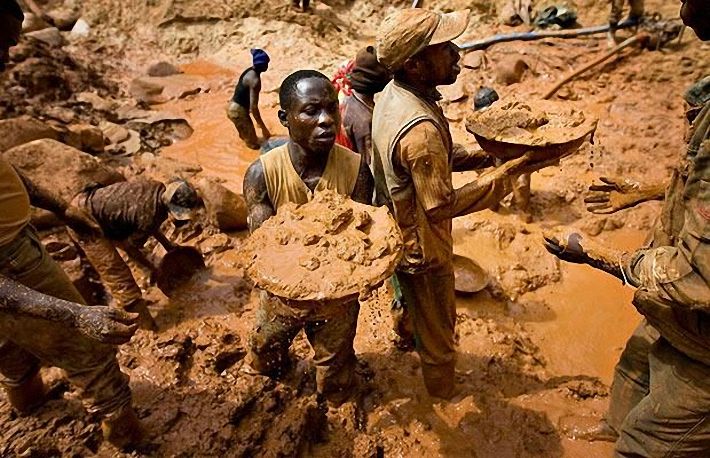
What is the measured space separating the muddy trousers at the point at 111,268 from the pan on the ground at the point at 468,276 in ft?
7.91

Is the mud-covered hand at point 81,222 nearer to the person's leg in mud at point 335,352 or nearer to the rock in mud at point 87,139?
the person's leg in mud at point 335,352

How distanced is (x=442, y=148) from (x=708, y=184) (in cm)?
92

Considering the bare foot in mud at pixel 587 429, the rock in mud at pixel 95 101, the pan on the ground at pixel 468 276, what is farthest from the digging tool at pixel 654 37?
the rock in mud at pixel 95 101

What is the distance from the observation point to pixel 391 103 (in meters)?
2.03

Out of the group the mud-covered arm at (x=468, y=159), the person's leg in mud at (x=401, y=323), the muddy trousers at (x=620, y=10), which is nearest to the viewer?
the mud-covered arm at (x=468, y=159)

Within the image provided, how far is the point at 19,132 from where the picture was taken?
4.57 metres

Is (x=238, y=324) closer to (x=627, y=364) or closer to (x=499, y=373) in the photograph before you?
(x=499, y=373)

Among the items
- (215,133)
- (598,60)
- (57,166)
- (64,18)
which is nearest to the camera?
(57,166)

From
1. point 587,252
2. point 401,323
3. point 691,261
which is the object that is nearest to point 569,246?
point 587,252

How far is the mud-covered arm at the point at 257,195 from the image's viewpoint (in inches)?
85.0

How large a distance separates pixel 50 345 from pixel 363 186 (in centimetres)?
162

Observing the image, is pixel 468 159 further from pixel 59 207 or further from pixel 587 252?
pixel 59 207

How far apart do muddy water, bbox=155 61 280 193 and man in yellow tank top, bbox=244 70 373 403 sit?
3.11m

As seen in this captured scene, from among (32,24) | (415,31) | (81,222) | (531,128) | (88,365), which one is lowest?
(88,365)
